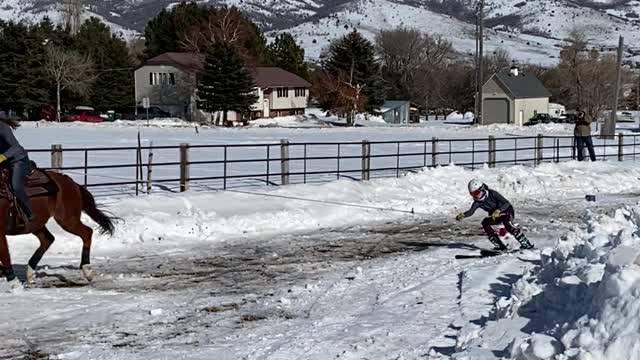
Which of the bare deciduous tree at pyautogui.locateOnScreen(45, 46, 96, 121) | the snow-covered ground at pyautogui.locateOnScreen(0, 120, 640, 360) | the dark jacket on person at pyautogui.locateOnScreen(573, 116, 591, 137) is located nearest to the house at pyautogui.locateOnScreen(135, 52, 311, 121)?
the bare deciduous tree at pyautogui.locateOnScreen(45, 46, 96, 121)

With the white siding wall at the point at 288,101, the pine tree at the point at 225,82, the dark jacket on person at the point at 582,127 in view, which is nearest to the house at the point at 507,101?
the white siding wall at the point at 288,101

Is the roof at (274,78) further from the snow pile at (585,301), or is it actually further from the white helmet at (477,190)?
the snow pile at (585,301)

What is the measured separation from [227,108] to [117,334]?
2625 inches

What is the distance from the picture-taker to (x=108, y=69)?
280 ft

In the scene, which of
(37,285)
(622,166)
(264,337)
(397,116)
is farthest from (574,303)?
(397,116)

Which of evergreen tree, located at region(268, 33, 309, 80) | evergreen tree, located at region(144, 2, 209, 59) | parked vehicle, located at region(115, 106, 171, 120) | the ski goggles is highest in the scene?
evergreen tree, located at region(144, 2, 209, 59)

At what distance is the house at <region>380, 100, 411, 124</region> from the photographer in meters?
96.2

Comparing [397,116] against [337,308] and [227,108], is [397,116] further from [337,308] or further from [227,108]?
[337,308]

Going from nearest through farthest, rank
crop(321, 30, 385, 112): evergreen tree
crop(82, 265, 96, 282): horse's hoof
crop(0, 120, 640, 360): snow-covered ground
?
1. crop(0, 120, 640, 360): snow-covered ground
2. crop(82, 265, 96, 282): horse's hoof
3. crop(321, 30, 385, 112): evergreen tree

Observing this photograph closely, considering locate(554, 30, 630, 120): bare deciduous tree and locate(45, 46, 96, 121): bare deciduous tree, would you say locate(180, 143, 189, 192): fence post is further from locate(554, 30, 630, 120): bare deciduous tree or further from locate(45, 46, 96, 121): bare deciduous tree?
locate(554, 30, 630, 120): bare deciduous tree

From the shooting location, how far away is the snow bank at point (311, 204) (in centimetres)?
1491

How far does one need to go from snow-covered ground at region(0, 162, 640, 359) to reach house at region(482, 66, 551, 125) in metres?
Result: 67.4

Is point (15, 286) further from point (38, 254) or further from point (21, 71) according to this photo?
point (21, 71)

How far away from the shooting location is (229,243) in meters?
14.8
